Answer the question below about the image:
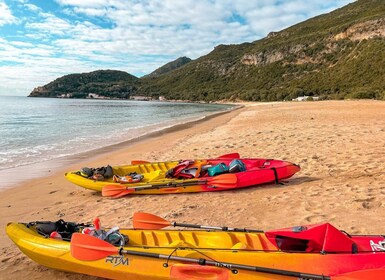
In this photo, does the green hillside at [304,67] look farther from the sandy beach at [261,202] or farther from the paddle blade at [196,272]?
the paddle blade at [196,272]

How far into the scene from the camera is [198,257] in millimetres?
3818

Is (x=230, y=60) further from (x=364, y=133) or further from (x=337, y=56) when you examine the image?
(x=364, y=133)

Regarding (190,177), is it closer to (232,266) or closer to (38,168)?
(232,266)

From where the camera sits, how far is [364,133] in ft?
40.5

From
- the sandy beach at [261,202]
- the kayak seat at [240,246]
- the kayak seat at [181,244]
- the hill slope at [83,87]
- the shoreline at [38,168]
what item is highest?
the hill slope at [83,87]

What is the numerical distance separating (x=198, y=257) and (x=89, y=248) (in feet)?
4.33

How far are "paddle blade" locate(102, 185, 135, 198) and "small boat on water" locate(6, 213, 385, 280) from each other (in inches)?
109

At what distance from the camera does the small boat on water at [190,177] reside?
767 cm

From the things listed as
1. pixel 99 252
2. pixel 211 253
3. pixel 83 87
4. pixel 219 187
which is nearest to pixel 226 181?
pixel 219 187

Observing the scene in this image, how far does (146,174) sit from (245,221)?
360cm

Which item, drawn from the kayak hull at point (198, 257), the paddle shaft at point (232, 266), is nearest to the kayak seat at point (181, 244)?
the kayak hull at point (198, 257)

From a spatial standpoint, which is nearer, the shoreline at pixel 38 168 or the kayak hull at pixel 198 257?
the kayak hull at pixel 198 257

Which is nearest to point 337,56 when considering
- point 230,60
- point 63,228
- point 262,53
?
point 262,53

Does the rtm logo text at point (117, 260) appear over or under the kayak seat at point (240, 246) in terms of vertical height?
under
